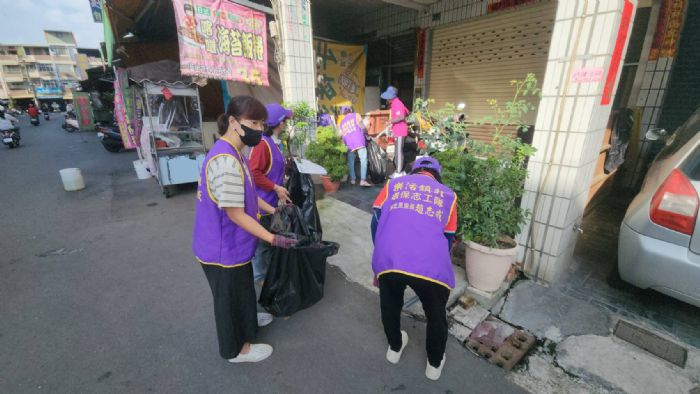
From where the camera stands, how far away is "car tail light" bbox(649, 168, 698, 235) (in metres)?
2.20

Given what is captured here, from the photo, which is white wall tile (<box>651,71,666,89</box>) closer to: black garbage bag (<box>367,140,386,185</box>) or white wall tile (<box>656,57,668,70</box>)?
white wall tile (<box>656,57,668,70</box>)

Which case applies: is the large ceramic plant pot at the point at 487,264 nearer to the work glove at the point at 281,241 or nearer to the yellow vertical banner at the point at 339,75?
the work glove at the point at 281,241

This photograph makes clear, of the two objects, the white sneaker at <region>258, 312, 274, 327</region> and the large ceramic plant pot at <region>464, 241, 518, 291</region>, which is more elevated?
the large ceramic plant pot at <region>464, 241, 518, 291</region>

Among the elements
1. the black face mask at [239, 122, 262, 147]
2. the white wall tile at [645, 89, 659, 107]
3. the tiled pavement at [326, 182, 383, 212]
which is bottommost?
the tiled pavement at [326, 182, 383, 212]

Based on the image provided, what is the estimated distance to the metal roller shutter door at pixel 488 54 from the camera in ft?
20.6

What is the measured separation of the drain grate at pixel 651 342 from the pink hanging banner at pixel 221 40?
6.20 meters

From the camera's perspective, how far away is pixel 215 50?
17.5ft

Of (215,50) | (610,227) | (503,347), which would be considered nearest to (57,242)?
(215,50)

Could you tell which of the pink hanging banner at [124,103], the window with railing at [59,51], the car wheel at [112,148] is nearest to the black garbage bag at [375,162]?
the pink hanging banner at [124,103]

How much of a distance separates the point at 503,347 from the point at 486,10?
23.1 ft

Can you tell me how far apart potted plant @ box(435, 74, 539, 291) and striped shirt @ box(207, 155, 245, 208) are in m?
1.90

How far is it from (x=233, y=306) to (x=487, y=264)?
2154 millimetres

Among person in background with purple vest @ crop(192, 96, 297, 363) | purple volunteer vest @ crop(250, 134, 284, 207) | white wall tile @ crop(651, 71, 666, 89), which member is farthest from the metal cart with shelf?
white wall tile @ crop(651, 71, 666, 89)

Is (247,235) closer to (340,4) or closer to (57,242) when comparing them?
(57,242)
